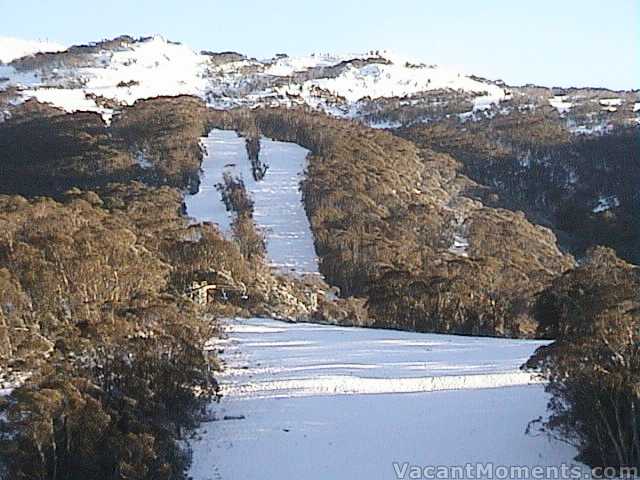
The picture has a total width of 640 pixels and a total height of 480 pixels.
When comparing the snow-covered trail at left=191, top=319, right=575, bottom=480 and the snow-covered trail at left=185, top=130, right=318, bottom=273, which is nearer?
the snow-covered trail at left=191, top=319, right=575, bottom=480

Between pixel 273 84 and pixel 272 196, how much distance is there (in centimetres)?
7365

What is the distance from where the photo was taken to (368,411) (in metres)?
13.4

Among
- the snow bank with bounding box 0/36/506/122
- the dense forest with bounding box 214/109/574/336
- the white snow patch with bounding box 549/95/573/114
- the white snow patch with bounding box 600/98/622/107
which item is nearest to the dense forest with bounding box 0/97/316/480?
the dense forest with bounding box 214/109/574/336

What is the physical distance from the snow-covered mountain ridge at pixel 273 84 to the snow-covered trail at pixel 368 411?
67089mm

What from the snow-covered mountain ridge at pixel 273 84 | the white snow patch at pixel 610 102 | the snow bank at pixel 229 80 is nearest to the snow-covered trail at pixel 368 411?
the snow-covered mountain ridge at pixel 273 84

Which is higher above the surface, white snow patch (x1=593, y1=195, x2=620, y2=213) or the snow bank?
the snow bank

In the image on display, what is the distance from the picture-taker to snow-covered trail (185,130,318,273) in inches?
1453

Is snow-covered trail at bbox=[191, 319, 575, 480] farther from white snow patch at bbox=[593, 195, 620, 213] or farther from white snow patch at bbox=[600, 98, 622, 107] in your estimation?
white snow patch at bbox=[600, 98, 622, 107]

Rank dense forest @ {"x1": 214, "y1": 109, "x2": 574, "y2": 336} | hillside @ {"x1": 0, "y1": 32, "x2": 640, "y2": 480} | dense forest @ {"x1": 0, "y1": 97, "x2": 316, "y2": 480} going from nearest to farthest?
dense forest @ {"x1": 0, "y1": 97, "x2": 316, "y2": 480} < hillside @ {"x1": 0, "y1": 32, "x2": 640, "y2": 480} < dense forest @ {"x1": 214, "y1": 109, "x2": 574, "y2": 336}

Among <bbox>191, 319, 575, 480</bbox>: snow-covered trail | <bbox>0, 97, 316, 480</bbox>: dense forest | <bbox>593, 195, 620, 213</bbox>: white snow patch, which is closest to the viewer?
<bbox>0, 97, 316, 480</bbox>: dense forest

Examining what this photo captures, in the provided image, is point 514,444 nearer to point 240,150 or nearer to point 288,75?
point 240,150

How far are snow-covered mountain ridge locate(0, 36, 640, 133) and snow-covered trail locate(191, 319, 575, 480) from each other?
67.1m

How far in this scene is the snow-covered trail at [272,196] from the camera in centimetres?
3691

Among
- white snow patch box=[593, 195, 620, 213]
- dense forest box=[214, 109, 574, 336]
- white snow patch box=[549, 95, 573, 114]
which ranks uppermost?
white snow patch box=[549, 95, 573, 114]
